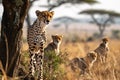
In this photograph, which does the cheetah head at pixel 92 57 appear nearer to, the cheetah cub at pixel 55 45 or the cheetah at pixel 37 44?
the cheetah cub at pixel 55 45

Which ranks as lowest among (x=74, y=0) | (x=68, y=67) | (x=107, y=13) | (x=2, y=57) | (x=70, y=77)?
(x=107, y=13)

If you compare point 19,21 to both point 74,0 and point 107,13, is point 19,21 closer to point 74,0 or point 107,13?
point 74,0

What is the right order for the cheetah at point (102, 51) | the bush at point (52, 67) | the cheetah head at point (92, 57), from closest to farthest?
1. the bush at point (52, 67)
2. the cheetah head at point (92, 57)
3. the cheetah at point (102, 51)

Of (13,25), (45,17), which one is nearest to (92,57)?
(45,17)

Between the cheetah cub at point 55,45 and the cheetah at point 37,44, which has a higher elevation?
the cheetah at point 37,44

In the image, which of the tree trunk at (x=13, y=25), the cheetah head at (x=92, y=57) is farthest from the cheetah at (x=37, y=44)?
the cheetah head at (x=92, y=57)

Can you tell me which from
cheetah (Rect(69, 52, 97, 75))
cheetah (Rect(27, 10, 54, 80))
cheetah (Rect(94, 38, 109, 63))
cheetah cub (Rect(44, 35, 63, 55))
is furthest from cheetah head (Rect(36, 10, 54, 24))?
cheetah (Rect(94, 38, 109, 63))

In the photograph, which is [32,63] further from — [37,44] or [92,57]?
[92,57]

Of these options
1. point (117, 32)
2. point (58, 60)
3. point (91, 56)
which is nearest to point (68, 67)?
point (91, 56)

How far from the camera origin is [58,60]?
301 inches

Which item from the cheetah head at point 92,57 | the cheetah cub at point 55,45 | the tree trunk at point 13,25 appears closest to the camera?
the tree trunk at point 13,25

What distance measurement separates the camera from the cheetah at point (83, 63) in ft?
30.3

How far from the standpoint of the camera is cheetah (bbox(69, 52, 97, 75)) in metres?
9.24

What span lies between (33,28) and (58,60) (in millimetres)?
973
